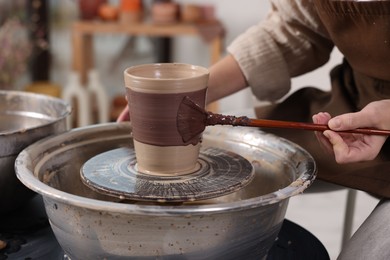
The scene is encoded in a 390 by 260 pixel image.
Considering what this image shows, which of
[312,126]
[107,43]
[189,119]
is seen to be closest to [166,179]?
[189,119]

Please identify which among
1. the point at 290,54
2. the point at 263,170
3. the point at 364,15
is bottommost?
the point at 263,170

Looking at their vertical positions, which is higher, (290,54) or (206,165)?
(290,54)

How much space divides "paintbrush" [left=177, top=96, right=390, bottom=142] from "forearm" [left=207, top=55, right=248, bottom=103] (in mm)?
311

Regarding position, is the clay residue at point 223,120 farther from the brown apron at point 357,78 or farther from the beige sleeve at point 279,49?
the beige sleeve at point 279,49

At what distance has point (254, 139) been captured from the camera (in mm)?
1048

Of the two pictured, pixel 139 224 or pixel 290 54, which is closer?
pixel 139 224

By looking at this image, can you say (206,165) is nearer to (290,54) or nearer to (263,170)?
(263,170)

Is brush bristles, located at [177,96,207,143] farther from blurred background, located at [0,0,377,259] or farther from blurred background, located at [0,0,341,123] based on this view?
blurred background, located at [0,0,341,123]

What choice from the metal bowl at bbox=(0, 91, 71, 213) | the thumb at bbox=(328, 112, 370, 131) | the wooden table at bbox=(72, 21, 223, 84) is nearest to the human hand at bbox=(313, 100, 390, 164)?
the thumb at bbox=(328, 112, 370, 131)

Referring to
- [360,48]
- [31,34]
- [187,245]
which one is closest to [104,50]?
[31,34]

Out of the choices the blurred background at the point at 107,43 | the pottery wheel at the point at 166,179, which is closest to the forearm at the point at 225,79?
the pottery wheel at the point at 166,179

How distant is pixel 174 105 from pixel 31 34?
2.74 m

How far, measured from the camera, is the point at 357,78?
42.9 inches

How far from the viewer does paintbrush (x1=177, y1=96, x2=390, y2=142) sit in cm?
83
